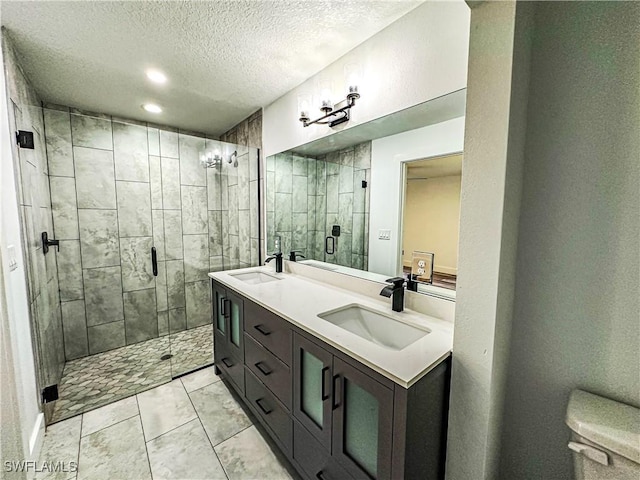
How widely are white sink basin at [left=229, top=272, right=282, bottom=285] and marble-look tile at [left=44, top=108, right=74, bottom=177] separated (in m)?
1.90

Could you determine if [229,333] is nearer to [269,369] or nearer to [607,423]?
[269,369]

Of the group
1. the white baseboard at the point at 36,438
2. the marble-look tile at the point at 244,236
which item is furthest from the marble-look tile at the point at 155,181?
the white baseboard at the point at 36,438

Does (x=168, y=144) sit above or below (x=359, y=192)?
above

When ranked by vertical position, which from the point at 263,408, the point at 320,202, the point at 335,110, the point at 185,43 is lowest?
the point at 263,408

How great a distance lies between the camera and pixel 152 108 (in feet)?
8.46

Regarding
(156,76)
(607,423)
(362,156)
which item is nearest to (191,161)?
(156,76)

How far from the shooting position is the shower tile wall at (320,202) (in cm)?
182

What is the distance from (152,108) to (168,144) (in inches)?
15.0

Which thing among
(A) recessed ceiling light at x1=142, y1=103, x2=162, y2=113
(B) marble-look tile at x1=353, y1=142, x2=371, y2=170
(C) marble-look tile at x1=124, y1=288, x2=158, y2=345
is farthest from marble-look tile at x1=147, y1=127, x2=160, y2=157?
(B) marble-look tile at x1=353, y1=142, x2=371, y2=170

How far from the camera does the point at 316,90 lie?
1981 millimetres

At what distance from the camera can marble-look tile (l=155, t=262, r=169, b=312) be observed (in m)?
2.85

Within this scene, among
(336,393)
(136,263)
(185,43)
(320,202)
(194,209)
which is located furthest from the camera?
(194,209)

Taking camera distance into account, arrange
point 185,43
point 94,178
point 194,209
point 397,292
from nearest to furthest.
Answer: point 397,292
point 185,43
point 94,178
point 194,209

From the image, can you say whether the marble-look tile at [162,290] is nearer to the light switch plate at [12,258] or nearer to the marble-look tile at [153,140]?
the marble-look tile at [153,140]
